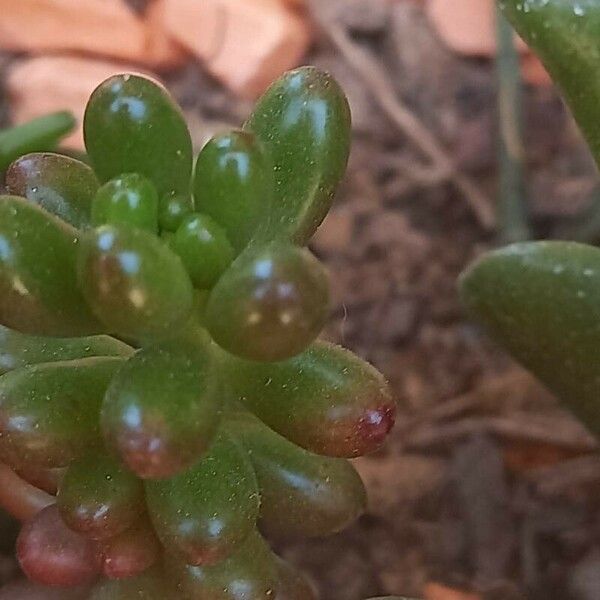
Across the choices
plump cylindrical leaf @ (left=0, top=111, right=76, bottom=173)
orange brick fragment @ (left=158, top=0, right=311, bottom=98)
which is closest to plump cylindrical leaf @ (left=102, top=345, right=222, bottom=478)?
plump cylindrical leaf @ (left=0, top=111, right=76, bottom=173)

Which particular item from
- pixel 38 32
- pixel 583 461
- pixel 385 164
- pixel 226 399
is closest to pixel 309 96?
pixel 226 399

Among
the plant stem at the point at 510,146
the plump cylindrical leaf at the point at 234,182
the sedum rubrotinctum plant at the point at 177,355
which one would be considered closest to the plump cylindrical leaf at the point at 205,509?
the sedum rubrotinctum plant at the point at 177,355

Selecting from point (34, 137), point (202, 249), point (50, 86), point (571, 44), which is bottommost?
point (50, 86)

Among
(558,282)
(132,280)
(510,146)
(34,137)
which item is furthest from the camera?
A: (510,146)

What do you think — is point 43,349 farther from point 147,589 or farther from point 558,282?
point 558,282

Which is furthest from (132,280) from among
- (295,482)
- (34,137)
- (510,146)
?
(510,146)

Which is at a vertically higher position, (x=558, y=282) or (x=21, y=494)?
(x=558, y=282)

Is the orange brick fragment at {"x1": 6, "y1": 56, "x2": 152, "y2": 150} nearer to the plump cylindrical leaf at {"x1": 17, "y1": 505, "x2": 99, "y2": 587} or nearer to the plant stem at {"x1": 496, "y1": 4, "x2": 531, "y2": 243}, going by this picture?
the plant stem at {"x1": 496, "y1": 4, "x2": 531, "y2": 243}

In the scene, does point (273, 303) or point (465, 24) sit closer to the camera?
point (273, 303)
